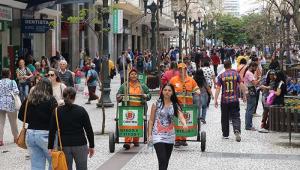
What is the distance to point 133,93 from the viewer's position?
40.9 feet

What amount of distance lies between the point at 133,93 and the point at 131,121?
61 cm

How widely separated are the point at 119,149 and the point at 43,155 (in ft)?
14.0

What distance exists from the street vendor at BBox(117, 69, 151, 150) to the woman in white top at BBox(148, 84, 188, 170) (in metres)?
3.59

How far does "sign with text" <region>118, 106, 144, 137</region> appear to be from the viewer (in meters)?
12.1

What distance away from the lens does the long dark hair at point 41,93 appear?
844 centimetres

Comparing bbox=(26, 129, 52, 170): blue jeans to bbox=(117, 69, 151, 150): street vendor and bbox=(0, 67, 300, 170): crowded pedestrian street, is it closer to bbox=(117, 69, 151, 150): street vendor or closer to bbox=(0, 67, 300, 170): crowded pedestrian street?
bbox=(0, 67, 300, 170): crowded pedestrian street

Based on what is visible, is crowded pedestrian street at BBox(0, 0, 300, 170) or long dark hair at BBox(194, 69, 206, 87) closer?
crowded pedestrian street at BBox(0, 0, 300, 170)

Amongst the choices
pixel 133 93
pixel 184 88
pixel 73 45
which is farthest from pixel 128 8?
pixel 133 93

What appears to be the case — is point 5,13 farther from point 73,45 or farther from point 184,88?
point 184,88

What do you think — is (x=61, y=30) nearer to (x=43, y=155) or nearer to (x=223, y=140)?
(x=223, y=140)

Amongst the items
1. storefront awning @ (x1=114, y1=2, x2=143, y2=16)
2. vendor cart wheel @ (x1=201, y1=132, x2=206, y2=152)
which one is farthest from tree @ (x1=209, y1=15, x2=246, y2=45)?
vendor cart wheel @ (x1=201, y1=132, x2=206, y2=152)

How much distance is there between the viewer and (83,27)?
42969mm

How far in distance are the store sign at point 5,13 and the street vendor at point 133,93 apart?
14.5 m

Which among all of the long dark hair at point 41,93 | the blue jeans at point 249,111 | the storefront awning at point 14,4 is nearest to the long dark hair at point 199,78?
the blue jeans at point 249,111
